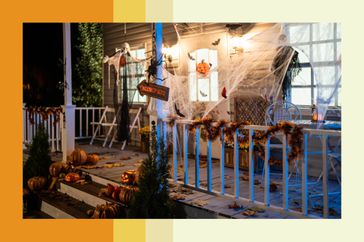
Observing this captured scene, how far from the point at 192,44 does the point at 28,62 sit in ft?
14.2

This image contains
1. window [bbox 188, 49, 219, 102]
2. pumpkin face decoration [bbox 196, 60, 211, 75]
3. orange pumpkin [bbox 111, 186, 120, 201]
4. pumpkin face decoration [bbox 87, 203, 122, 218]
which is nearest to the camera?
pumpkin face decoration [bbox 87, 203, 122, 218]

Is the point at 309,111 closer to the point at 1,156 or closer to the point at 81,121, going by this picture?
the point at 1,156

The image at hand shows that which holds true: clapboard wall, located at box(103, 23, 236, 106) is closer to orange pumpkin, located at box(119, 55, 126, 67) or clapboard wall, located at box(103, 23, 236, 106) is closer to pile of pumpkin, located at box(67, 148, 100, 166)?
orange pumpkin, located at box(119, 55, 126, 67)

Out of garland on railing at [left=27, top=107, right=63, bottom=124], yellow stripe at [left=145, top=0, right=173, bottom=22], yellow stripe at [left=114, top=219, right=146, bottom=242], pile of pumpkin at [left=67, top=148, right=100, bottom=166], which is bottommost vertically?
yellow stripe at [left=114, top=219, right=146, bottom=242]

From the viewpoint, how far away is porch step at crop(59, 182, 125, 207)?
463cm

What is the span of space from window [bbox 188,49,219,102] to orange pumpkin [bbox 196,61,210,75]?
0.18ft

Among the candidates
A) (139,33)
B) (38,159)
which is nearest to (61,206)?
(38,159)

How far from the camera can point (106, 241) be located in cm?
377

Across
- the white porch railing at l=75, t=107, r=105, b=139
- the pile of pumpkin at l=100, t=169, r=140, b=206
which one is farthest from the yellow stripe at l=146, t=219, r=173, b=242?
the white porch railing at l=75, t=107, r=105, b=139

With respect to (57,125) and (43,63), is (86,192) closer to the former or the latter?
(57,125)

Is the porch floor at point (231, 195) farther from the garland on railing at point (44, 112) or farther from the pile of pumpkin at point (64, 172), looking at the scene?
the garland on railing at point (44, 112)

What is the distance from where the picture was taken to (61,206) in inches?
189

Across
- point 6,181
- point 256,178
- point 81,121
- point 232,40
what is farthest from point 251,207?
point 81,121

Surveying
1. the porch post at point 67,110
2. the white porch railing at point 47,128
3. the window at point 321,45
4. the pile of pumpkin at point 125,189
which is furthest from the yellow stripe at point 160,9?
the white porch railing at point 47,128
